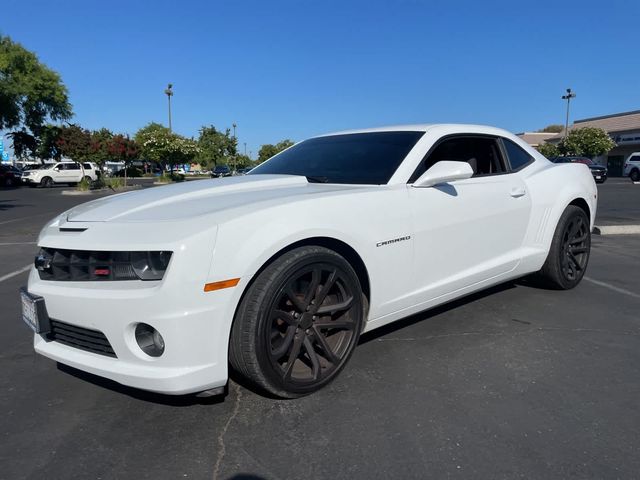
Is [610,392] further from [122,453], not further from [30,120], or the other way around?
[30,120]

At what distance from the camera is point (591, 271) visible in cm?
578

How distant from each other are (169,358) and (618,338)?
125 inches

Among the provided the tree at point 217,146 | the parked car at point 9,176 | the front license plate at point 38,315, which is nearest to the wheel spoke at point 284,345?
the front license plate at point 38,315

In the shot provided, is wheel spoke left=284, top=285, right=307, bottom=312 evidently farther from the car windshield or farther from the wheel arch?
the car windshield

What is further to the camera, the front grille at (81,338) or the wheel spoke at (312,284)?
the wheel spoke at (312,284)

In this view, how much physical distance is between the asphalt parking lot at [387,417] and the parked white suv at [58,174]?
1406 inches

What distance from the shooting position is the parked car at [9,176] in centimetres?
3491

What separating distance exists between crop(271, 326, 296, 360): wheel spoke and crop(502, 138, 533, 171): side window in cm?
262

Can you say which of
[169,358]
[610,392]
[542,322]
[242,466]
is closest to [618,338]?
[542,322]

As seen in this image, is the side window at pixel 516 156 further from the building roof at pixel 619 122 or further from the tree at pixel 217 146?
the tree at pixel 217 146

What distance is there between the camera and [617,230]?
8.73 m

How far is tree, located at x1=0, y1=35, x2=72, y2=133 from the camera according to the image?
114 ft

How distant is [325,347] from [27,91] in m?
41.6

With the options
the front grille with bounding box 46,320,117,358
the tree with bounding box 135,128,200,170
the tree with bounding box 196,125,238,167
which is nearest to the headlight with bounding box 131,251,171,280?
the front grille with bounding box 46,320,117,358
